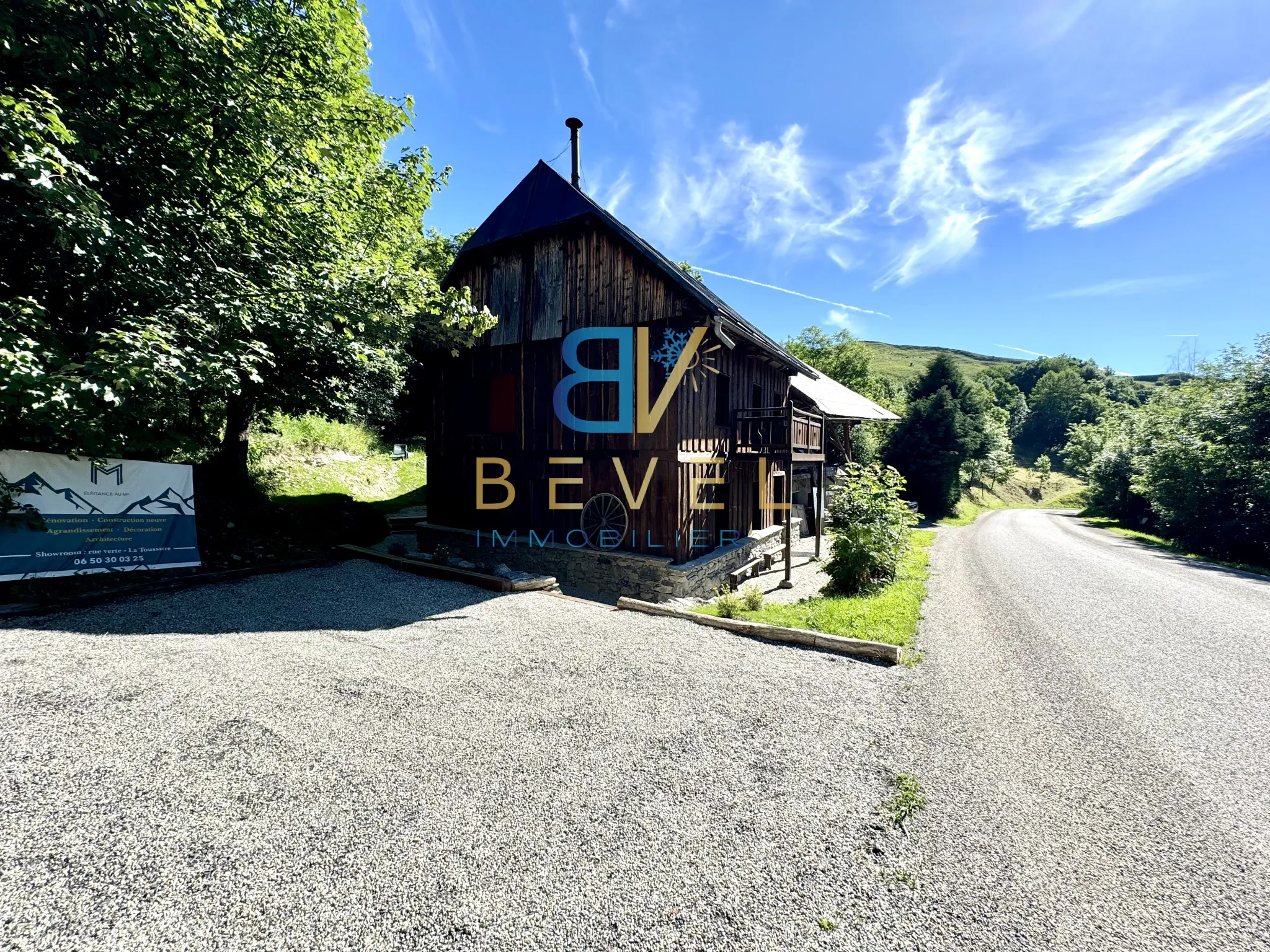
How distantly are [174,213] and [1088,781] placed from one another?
12.6 metres

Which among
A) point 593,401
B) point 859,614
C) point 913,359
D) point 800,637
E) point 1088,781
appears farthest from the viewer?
point 913,359

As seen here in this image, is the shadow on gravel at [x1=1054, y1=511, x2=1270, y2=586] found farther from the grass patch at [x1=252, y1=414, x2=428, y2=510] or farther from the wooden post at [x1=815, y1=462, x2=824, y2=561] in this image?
the grass patch at [x1=252, y1=414, x2=428, y2=510]

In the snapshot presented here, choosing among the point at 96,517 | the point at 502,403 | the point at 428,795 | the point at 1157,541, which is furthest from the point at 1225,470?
the point at 96,517

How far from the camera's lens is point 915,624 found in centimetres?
709

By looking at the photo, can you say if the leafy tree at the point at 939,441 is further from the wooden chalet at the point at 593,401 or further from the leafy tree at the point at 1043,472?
the leafy tree at the point at 1043,472

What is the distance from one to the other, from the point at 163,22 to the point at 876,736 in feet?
40.1

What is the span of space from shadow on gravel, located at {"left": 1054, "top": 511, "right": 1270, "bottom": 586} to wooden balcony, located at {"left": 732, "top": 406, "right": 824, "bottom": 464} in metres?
10.8

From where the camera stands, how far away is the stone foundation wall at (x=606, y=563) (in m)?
9.80

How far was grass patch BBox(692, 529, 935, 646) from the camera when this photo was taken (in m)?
6.57

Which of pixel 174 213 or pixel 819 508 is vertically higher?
pixel 174 213

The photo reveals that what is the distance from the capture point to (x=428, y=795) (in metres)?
3.19

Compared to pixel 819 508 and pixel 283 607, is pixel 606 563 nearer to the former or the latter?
pixel 283 607

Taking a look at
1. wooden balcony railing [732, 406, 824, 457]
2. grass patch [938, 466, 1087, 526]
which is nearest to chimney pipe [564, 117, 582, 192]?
wooden balcony railing [732, 406, 824, 457]

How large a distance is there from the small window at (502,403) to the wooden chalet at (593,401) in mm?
36
